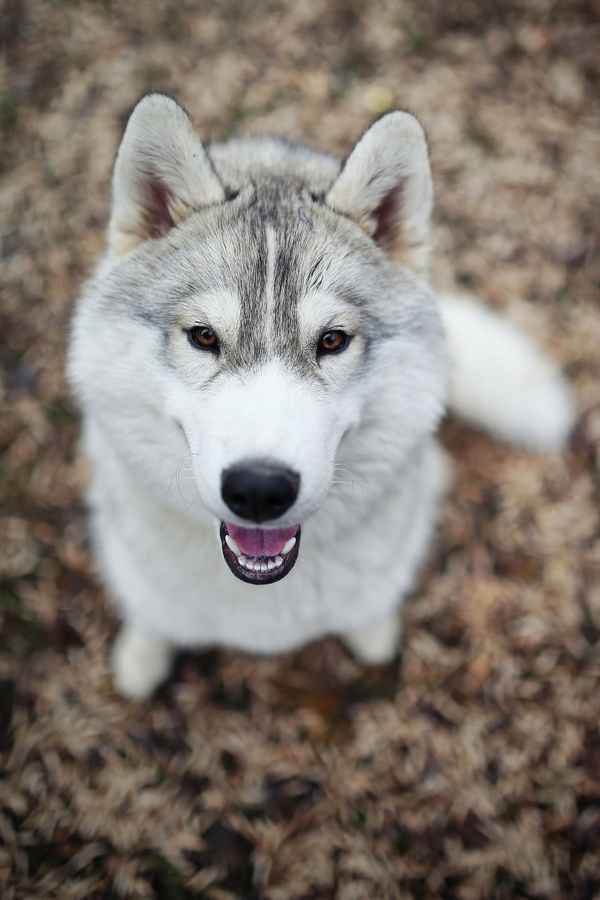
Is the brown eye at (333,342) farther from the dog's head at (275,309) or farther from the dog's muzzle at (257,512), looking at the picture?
the dog's muzzle at (257,512)

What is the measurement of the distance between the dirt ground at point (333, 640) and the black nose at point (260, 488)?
6.75 feet

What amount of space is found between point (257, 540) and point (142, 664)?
5.75 feet

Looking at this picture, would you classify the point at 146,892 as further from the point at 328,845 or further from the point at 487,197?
the point at 487,197

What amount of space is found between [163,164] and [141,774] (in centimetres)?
298

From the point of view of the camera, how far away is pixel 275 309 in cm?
191

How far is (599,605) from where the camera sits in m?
3.54

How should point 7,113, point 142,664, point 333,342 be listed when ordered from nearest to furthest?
point 333,342
point 142,664
point 7,113

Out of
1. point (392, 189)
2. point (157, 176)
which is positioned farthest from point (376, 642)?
point (157, 176)

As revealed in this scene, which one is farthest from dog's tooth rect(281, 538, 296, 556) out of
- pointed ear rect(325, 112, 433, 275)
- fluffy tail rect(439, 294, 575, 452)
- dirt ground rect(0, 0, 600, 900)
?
fluffy tail rect(439, 294, 575, 452)

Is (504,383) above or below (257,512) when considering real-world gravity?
below

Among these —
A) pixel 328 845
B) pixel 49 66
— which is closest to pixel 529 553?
pixel 328 845

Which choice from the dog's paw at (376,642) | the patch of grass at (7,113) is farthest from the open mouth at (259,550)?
the patch of grass at (7,113)

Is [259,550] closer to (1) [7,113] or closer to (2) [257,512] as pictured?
(2) [257,512]

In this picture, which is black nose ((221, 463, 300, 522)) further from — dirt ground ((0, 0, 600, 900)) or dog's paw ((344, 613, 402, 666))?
dirt ground ((0, 0, 600, 900))
